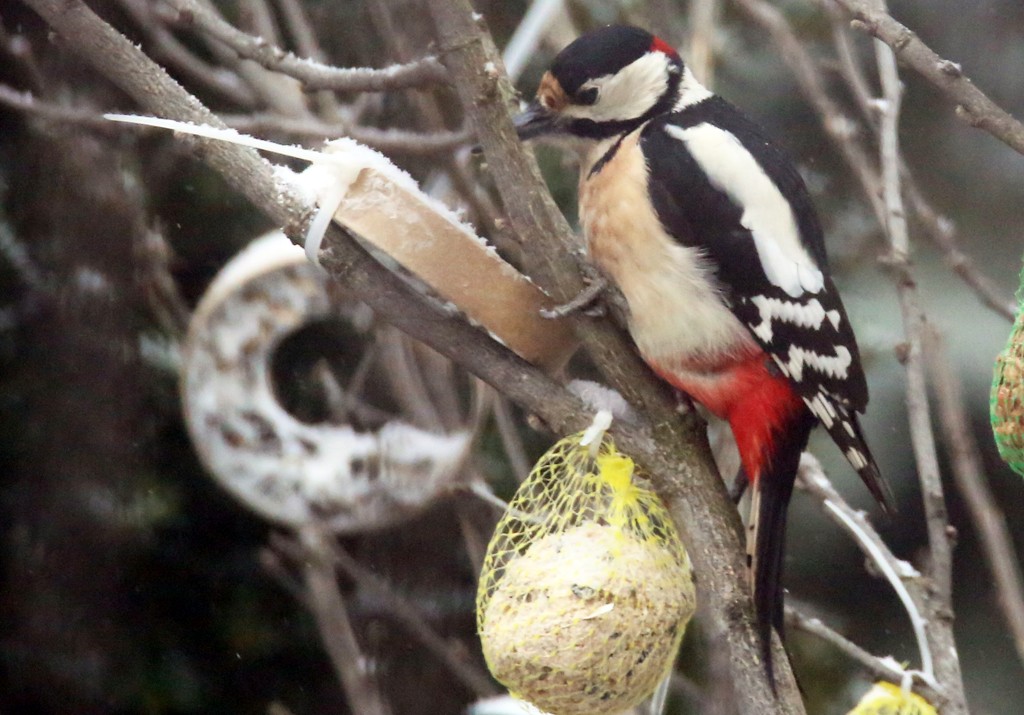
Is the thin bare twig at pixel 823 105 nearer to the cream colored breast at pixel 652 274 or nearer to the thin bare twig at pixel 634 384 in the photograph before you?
the cream colored breast at pixel 652 274

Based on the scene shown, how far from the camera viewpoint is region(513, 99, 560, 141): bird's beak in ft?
5.07

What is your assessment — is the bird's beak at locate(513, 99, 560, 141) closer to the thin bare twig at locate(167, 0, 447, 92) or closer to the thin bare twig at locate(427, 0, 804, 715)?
the thin bare twig at locate(167, 0, 447, 92)

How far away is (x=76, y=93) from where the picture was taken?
2.31m

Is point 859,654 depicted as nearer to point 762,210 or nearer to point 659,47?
point 762,210

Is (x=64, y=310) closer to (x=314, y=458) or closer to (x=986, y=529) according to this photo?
(x=314, y=458)

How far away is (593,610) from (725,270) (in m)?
0.50

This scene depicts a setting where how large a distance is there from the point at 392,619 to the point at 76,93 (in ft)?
3.71

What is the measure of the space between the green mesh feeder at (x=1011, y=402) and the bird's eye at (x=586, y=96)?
0.57 metres

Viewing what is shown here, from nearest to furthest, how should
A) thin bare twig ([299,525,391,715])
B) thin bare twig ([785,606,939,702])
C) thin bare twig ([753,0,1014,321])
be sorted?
1. thin bare twig ([785,606,939,702])
2. thin bare twig ([753,0,1014,321])
3. thin bare twig ([299,525,391,715])

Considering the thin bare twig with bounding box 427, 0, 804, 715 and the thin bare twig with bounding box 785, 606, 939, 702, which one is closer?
the thin bare twig with bounding box 427, 0, 804, 715

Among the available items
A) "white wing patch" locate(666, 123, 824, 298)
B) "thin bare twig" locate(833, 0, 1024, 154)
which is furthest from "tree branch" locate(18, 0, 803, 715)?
"thin bare twig" locate(833, 0, 1024, 154)

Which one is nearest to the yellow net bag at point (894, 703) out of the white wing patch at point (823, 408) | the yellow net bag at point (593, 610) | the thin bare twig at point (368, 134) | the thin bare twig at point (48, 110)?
the yellow net bag at point (593, 610)

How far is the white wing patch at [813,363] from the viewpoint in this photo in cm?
145

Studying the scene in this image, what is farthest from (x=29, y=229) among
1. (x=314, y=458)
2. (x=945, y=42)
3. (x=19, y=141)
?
(x=945, y=42)
